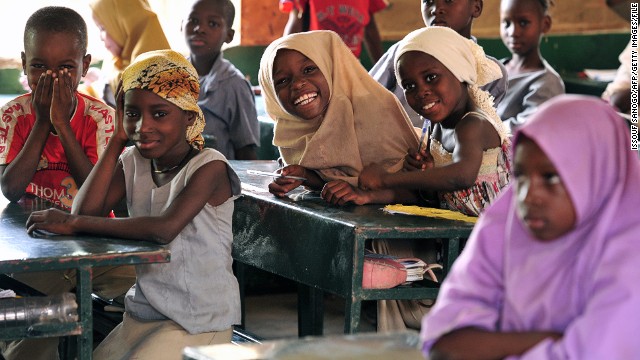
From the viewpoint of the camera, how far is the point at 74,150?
145 inches

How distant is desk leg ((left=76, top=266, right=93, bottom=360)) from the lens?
2.85 meters

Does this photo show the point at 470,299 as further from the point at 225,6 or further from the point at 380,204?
the point at 225,6

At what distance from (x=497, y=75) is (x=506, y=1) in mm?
2871

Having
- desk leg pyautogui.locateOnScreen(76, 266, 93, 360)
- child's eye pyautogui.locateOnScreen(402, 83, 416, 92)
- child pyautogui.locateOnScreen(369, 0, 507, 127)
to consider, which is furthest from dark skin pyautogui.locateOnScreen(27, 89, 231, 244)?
child pyautogui.locateOnScreen(369, 0, 507, 127)

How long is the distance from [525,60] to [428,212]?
3.22 m

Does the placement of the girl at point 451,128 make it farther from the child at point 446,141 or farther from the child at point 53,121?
the child at point 53,121

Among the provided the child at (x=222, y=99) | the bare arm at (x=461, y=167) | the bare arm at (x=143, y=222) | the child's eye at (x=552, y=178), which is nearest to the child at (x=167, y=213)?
the bare arm at (x=143, y=222)

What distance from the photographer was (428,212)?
3.45 metres

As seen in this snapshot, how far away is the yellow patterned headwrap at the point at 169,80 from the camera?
328 centimetres

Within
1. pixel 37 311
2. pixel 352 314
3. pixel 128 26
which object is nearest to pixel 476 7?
pixel 128 26

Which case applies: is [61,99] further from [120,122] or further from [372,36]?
[372,36]

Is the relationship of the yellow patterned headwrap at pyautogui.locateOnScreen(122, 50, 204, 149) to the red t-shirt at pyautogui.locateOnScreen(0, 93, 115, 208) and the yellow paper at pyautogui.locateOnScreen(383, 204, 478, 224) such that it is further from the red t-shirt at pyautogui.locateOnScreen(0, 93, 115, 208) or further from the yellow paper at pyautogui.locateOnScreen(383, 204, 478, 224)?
the yellow paper at pyautogui.locateOnScreen(383, 204, 478, 224)

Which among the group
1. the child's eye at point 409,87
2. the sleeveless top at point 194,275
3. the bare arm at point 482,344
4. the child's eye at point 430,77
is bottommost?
the sleeveless top at point 194,275

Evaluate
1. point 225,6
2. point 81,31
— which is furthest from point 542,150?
point 225,6
